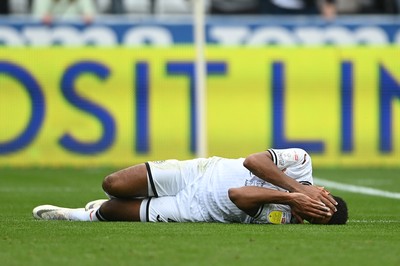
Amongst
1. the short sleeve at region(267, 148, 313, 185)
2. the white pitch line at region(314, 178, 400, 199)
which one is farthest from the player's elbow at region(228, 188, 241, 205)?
the white pitch line at region(314, 178, 400, 199)

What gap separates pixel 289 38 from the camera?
2083 cm

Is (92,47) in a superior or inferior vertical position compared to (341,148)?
superior

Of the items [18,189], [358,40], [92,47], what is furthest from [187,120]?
[18,189]

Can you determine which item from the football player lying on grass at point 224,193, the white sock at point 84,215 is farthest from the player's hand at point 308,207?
the white sock at point 84,215

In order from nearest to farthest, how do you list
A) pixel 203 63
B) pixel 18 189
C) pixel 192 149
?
pixel 18 189 → pixel 203 63 → pixel 192 149

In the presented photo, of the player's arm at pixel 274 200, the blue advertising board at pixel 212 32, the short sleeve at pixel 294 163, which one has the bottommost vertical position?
the player's arm at pixel 274 200

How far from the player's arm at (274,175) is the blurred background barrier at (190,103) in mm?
10075

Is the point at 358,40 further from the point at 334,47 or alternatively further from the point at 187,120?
the point at 187,120

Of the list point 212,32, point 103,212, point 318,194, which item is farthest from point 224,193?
point 212,32

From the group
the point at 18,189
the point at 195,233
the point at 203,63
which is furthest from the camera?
Result: the point at 203,63

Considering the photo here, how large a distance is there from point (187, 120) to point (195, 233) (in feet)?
34.8

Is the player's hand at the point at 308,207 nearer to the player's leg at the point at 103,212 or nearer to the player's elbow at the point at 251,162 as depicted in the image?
the player's elbow at the point at 251,162

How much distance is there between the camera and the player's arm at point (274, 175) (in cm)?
949

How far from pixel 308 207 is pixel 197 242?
129 centimetres
